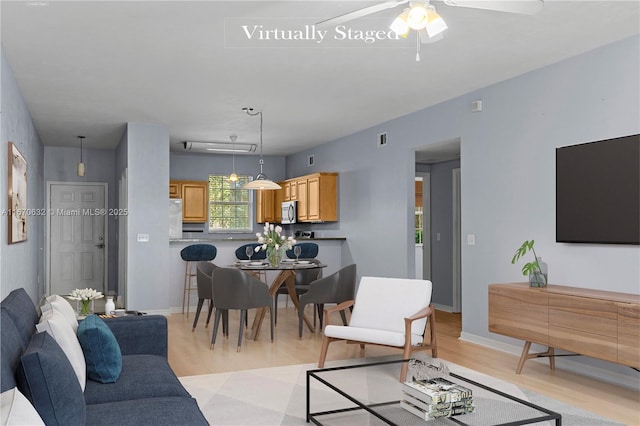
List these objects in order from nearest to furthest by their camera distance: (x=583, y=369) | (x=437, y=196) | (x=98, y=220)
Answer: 1. (x=583, y=369)
2. (x=437, y=196)
3. (x=98, y=220)

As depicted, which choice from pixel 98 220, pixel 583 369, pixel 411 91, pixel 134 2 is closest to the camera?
pixel 134 2

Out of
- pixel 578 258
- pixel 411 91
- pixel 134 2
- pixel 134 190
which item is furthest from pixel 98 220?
pixel 578 258

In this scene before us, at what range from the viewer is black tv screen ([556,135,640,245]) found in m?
4.47

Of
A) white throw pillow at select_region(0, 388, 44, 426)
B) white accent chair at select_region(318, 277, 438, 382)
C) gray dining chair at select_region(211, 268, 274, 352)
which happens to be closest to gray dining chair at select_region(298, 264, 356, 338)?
gray dining chair at select_region(211, 268, 274, 352)

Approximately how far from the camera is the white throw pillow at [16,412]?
1673 millimetres

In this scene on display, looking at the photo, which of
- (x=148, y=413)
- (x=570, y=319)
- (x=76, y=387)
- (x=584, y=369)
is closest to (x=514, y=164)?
(x=570, y=319)

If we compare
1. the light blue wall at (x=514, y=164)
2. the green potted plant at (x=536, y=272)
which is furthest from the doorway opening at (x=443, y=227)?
the green potted plant at (x=536, y=272)

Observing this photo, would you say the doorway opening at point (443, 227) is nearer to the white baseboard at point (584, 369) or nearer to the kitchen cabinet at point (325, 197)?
the kitchen cabinet at point (325, 197)

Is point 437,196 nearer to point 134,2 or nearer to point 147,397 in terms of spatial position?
point 134,2

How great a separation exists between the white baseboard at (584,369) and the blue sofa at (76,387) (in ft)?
10.8

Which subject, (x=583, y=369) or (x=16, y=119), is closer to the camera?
(x=583, y=369)

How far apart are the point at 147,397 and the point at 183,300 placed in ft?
18.5

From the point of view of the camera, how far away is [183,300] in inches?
327

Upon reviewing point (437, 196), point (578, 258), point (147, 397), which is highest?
point (437, 196)
